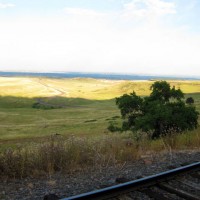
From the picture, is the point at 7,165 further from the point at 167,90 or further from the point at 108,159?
the point at 167,90

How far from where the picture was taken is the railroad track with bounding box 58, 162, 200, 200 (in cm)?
567

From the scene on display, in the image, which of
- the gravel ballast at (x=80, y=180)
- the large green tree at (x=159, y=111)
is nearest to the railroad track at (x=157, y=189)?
the gravel ballast at (x=80, y=180)

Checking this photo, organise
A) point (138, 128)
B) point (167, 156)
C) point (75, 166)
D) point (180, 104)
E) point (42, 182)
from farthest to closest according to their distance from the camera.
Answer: point (180, 104)
point (138, 128)
point (167, 156)
point (75, 166)
point (42, 182)

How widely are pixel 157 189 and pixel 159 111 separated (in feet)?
56.6

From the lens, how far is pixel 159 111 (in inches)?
918

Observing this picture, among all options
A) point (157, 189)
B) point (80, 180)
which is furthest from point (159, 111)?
point (157, 189)

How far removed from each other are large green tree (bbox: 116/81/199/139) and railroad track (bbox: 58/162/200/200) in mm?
14185

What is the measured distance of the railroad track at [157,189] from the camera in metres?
5.67

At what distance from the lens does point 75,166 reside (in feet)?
27.1

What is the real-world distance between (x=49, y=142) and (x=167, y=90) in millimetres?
19103

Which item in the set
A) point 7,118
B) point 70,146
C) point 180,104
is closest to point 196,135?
point 70,146

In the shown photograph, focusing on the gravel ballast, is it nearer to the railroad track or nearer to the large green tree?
the railroad track

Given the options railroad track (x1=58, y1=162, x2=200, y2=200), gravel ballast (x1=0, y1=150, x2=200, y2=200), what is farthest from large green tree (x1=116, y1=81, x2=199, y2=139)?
railroad track (x1=58, y1=162, x2=200, y2=200)

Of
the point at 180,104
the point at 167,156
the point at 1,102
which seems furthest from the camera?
the point at 1,102
